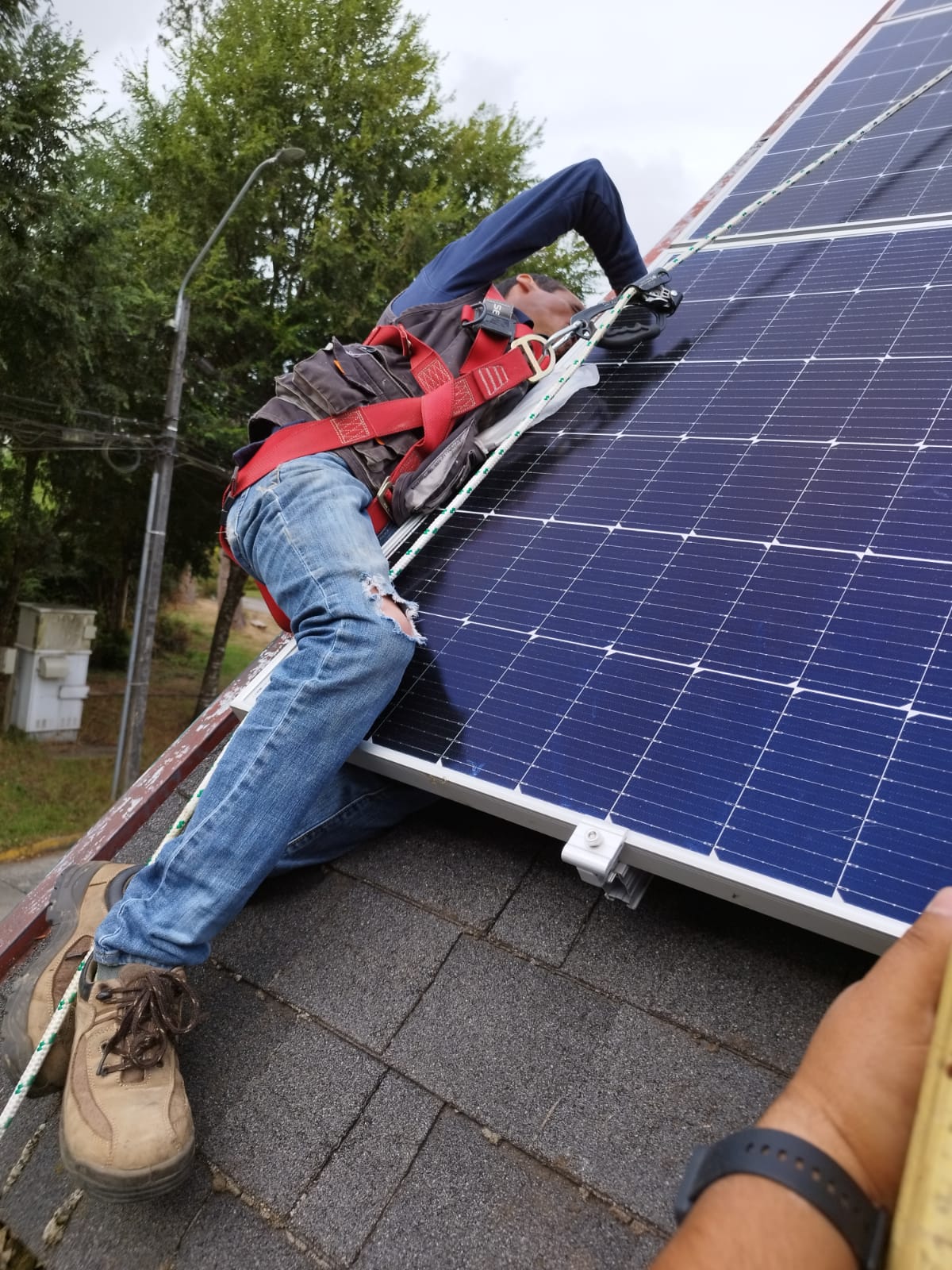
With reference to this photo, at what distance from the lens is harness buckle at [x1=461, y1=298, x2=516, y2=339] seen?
3.53 metres

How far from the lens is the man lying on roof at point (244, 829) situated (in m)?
1.95

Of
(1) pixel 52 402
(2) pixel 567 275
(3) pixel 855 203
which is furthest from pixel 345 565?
(2) pixel 567 275

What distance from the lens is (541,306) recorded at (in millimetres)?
4152

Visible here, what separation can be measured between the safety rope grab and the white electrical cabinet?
14003 mm

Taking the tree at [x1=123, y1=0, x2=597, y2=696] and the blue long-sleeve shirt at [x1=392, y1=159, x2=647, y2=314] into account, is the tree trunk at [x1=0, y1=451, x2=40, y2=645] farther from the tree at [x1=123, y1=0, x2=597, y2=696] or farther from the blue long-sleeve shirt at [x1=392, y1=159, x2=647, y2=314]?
the blue long-sleeve shirt at [x1=392, y1=159, x2=647, y2=314]

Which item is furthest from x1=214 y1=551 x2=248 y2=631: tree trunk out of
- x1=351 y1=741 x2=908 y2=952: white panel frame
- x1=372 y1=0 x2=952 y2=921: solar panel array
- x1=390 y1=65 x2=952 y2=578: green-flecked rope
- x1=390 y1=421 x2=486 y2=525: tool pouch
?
x1=351 y1=741 x2=908 y2=952: white panel frame

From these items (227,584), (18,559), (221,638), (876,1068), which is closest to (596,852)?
(876,1068)

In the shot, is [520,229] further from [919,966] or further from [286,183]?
[286,183]

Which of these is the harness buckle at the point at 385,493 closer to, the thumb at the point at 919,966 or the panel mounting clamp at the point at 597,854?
the panel mounting clamp at the point at 597,854

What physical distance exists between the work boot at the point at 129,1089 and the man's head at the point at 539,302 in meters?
3.21

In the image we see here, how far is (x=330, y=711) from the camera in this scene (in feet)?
7.74

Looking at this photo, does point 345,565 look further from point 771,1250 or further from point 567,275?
point 567,275

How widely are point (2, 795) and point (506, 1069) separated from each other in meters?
14.8

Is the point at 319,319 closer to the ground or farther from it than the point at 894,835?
closer to the ground
